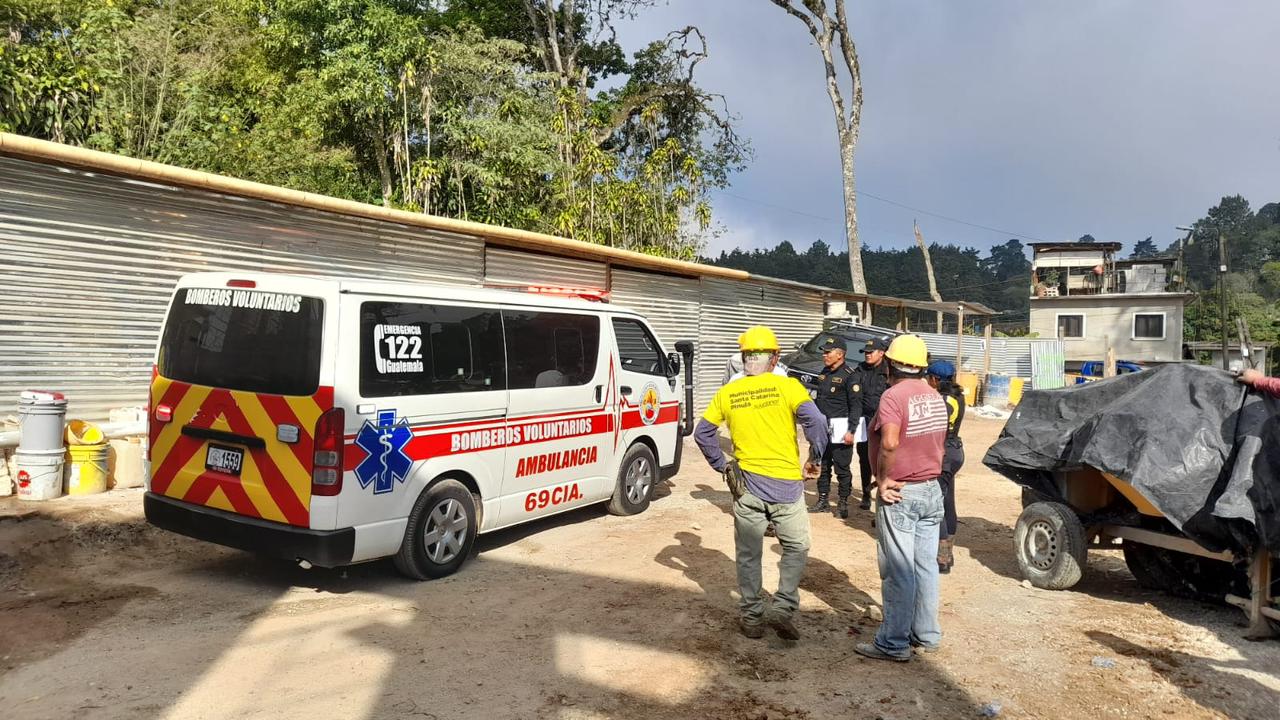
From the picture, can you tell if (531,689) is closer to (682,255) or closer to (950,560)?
(950,560)

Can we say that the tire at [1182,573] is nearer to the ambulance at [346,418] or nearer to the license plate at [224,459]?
the ambulance at [346,418]

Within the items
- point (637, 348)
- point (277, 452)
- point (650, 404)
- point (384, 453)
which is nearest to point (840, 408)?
point (650, 404)

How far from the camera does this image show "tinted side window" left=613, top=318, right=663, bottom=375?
7953mm

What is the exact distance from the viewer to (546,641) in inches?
191

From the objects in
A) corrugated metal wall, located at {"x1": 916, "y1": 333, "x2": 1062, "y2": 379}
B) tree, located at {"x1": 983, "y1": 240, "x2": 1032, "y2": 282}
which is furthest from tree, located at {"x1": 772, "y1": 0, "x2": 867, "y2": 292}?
tree, located at {"x1": 983, "y1": 240, "x2": 1032, "y2": 282}

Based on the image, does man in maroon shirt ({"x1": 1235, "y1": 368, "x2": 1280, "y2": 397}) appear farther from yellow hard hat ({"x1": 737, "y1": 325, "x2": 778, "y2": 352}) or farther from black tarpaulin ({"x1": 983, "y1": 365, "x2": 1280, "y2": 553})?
A: yellow hard hat ({"x1": 737, "y1": 325, "x2": 778, "y2": 352})

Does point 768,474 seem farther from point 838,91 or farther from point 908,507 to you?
point 838,91

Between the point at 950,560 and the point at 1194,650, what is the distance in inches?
75.6

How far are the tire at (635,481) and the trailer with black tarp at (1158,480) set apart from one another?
3262 mm

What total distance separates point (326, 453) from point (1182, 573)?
5.76m

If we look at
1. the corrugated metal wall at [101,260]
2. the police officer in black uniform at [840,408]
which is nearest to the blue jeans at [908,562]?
the police officer in black uniform at [840,408]

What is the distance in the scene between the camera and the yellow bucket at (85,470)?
7.39 m

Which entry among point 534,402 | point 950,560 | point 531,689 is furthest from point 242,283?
point 950,560

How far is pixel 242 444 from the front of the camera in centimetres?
527
